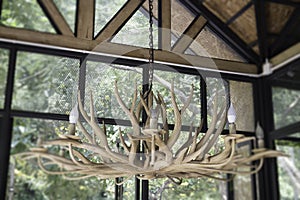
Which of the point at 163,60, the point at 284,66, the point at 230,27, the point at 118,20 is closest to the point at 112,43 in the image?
the point at 118,20

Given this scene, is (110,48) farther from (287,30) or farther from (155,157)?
(155,157)

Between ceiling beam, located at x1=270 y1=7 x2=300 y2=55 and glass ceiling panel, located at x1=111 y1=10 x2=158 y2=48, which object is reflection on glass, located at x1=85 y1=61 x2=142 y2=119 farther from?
ceiling beam, located at x1=270 y1=7 x2=300 y2=55

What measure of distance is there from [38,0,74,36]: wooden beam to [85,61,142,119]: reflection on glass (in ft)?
1.40

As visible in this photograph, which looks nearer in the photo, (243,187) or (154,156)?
(154,156)

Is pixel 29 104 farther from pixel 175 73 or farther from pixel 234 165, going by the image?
pixel 234 165

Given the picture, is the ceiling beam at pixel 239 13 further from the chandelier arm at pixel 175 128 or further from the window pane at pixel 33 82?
the chandelier arm at pixel 175 128

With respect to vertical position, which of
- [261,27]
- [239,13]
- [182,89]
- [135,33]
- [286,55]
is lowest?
[182,89]

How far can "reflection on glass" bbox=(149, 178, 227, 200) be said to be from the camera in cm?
464

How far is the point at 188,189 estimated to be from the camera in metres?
4.81

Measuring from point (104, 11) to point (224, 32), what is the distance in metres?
1.52

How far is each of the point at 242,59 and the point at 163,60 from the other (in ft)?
3.84

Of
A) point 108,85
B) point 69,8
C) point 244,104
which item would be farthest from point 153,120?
point 244,104

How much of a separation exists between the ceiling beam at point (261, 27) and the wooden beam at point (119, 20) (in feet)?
4.78

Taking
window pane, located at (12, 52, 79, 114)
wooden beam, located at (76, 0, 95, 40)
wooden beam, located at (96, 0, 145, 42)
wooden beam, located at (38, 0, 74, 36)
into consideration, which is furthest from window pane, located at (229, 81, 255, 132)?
window pane, located at (12, 52, 79, 114)
